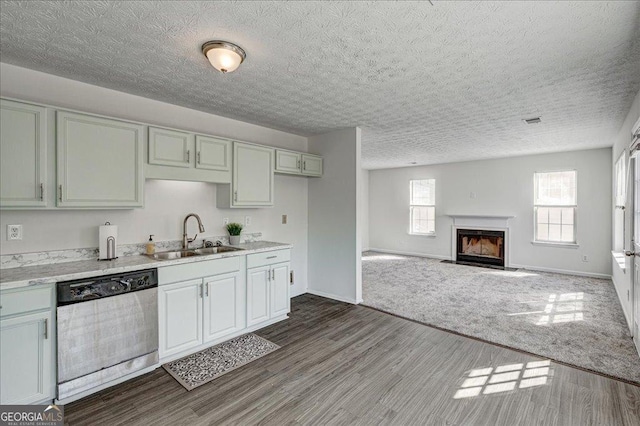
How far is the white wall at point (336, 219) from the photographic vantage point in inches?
172

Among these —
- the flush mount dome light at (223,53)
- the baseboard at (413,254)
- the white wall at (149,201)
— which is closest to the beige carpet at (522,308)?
the baseboard at (413,254)

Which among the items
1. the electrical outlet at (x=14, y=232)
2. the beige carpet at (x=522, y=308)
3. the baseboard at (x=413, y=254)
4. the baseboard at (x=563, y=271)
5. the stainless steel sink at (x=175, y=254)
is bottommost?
the beige carpet at (x=522, y=308)

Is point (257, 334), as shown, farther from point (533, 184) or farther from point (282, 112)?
point (533, 184)

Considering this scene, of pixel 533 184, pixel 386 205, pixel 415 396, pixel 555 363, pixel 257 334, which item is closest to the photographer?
pixel 415 396

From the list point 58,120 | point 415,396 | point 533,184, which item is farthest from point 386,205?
point 58,120

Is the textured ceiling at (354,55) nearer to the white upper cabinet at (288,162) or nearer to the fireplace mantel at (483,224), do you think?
the white upper cabinet at (288,162)

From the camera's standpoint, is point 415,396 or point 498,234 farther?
point 498,234

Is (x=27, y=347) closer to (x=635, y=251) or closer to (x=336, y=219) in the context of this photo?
(x=336, y=219)

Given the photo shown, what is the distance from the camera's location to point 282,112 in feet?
11.9

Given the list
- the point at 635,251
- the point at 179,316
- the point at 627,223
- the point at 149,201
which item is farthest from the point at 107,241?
the point at 627,223

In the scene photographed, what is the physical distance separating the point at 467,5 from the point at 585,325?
393 centimetres

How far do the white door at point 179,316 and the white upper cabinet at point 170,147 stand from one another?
1.20 m

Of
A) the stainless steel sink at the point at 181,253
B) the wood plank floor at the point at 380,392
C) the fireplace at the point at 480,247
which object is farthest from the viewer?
the fireplace at the point at 480,247

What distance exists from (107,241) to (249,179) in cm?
160
